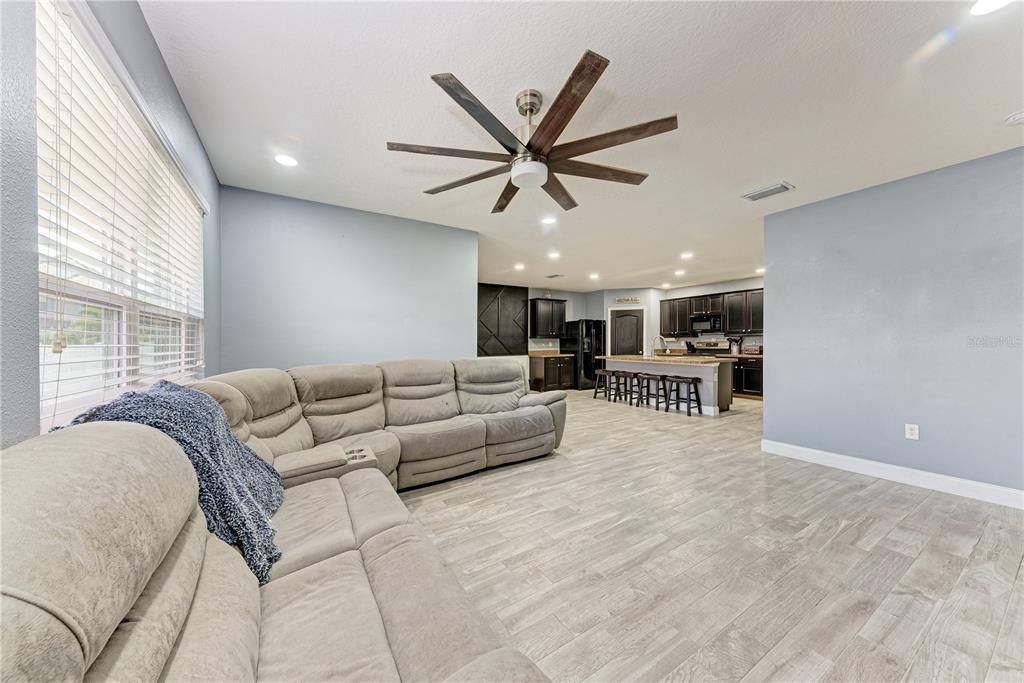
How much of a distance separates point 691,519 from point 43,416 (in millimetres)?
2974

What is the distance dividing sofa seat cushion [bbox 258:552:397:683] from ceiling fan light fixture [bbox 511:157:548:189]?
6.09 ft

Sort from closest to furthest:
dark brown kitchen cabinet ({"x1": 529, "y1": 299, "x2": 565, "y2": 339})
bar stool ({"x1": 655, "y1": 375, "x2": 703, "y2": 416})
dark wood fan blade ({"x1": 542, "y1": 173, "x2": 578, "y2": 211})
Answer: dark wood fan blade ({"x1": 542, "y1": 173, "x2": 578, "y2": 211}) → bar stool ({"x1": 655, "y1": 375, "x2": 703, "y2": 416}) → dark brown kitchen cabinet ({"x1": 529, "y1": 299, "x2": 565, "y2": 339})

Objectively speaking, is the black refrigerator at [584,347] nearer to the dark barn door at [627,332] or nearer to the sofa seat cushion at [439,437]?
the dark barn door at [627,332]

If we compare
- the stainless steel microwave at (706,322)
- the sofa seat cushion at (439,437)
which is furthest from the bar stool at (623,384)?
the sofa seat cushion at (439,437)

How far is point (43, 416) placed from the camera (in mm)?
969

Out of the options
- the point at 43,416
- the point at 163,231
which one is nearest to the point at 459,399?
the point at 163,231

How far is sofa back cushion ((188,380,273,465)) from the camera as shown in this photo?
187 cm

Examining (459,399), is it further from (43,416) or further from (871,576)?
(871,576)

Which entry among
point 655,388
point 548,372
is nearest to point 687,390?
point 655,388

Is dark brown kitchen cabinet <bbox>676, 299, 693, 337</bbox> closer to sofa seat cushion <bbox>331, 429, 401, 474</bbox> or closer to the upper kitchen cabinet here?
the upper kitchen cabinet

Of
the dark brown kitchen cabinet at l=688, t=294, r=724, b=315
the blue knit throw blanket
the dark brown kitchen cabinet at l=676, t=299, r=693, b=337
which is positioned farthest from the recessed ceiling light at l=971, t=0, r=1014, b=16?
the dark brown kitchen cabinet at l=676, t=299, r=693, b=337

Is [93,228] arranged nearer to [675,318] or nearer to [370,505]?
[370,505]

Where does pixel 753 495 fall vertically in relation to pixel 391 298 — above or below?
below

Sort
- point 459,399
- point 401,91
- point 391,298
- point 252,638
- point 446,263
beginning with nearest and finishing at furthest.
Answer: point 252,638, point 401,91, point 459,399, point 391,298, point 446,263
